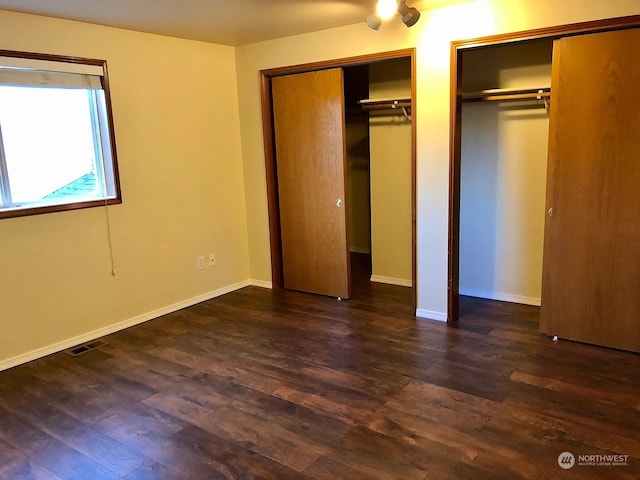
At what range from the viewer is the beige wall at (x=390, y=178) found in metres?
4.51

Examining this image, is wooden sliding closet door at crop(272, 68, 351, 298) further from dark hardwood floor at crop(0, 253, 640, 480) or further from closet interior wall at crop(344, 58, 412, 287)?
dark hardwood floor at crop(0, 253, 640, 480)

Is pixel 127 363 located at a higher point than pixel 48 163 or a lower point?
lower

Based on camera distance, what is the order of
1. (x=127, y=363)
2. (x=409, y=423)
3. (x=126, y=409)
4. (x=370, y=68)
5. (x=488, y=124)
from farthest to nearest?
(x=370, y=68), (x=488, y=124), (x=127, y=363), (x=126, y=409), (x=409, y=423)

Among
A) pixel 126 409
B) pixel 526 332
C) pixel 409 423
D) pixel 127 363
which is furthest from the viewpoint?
pixel 526 332

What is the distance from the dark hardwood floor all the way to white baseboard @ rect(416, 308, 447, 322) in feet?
0.25

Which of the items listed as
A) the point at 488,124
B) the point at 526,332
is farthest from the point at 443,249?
the point at 488,124

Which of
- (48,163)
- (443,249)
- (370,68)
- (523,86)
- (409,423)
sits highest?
(370,68)

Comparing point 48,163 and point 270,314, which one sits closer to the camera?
point 48,163

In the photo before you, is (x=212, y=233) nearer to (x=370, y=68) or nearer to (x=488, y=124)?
(x=370, y=68)

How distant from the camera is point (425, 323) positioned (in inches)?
150

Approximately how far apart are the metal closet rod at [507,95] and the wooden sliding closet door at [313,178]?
1056 mm

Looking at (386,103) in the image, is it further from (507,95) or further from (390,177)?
(507,95)

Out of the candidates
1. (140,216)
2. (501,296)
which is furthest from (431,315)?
(140,216)

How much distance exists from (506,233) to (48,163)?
141 inches
